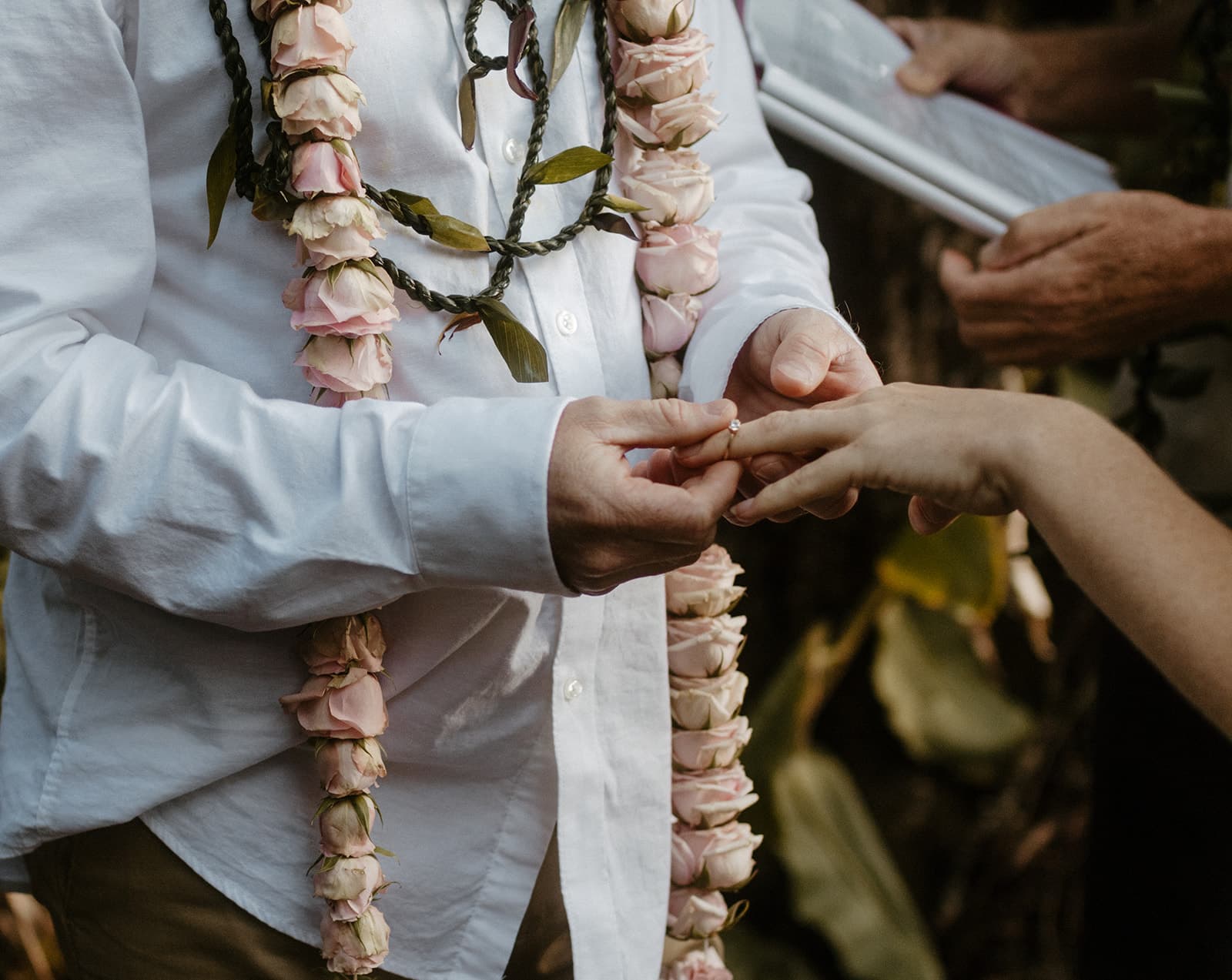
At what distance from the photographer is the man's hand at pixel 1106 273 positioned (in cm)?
146

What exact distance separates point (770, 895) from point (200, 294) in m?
1.89

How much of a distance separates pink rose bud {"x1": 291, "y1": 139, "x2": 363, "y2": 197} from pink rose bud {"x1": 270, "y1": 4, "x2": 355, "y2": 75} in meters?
0.05

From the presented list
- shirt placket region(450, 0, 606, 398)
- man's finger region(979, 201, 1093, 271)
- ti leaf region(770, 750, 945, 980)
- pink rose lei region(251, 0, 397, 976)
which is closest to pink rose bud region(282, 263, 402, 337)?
pink rose lei region(251, 0, 397, 976)

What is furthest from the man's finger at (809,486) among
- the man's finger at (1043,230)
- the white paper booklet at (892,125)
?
the man's finger at (1043,230)

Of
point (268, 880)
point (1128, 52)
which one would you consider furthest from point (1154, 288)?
point (268, 880)

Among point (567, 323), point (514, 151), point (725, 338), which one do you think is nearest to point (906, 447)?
point (725, 338)

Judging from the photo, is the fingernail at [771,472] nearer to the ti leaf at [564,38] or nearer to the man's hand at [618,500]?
the man's hand at [618,500]

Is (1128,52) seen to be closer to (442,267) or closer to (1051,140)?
(1051,140)

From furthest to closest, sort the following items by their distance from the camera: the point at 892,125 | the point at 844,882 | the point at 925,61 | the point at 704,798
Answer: the point at 844,882 < the point at 925,61 < the point at 892,125 < the point at 704,798

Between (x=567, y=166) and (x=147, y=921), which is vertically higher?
(x=567, y=166)

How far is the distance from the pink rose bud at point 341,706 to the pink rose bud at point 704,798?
0.34 m

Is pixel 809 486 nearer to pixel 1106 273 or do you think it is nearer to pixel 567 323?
pixel 567 323

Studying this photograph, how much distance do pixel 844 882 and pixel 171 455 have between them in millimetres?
1697

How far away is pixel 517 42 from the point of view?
878mm
